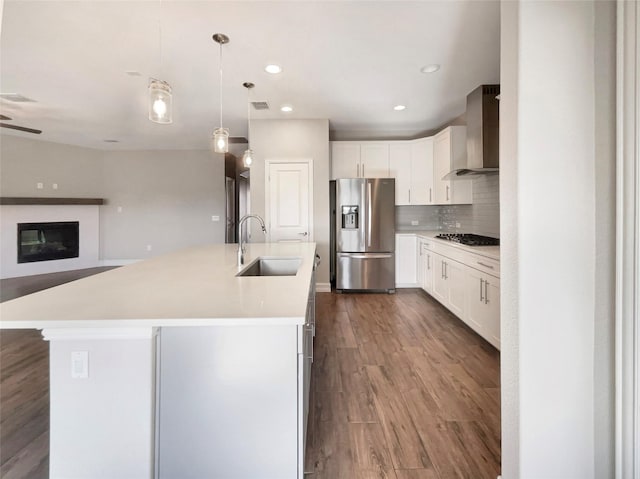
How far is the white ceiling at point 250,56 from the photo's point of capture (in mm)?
2314

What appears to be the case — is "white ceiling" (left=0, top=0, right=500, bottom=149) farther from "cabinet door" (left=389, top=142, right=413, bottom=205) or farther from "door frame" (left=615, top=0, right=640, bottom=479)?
"door frame" (left=615, top=0, right=640, bottom=479)

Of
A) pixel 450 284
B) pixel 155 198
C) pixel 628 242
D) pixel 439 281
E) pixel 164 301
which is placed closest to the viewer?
pixel 628 242

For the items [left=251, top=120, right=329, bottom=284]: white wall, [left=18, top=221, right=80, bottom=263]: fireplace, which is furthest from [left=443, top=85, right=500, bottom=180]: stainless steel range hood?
[left=18, top=221, right=80, bottom=263]: fireplace

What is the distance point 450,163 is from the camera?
4.46m

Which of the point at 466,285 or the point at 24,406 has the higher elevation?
the point at 466,285

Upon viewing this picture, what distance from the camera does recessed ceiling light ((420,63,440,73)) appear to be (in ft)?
10.3

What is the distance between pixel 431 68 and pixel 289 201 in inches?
101

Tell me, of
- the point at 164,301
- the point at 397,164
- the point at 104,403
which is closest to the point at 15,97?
the point at 164,301

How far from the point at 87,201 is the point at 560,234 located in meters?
8.00

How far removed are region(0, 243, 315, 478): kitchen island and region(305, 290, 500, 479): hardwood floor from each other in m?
0.53

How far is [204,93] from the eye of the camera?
386 cm

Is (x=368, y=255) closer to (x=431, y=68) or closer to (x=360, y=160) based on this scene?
(x=360, y=160)

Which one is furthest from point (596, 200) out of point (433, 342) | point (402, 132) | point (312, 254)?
point (402, 132)

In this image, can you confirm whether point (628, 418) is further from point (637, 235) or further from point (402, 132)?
point (402, 132)
